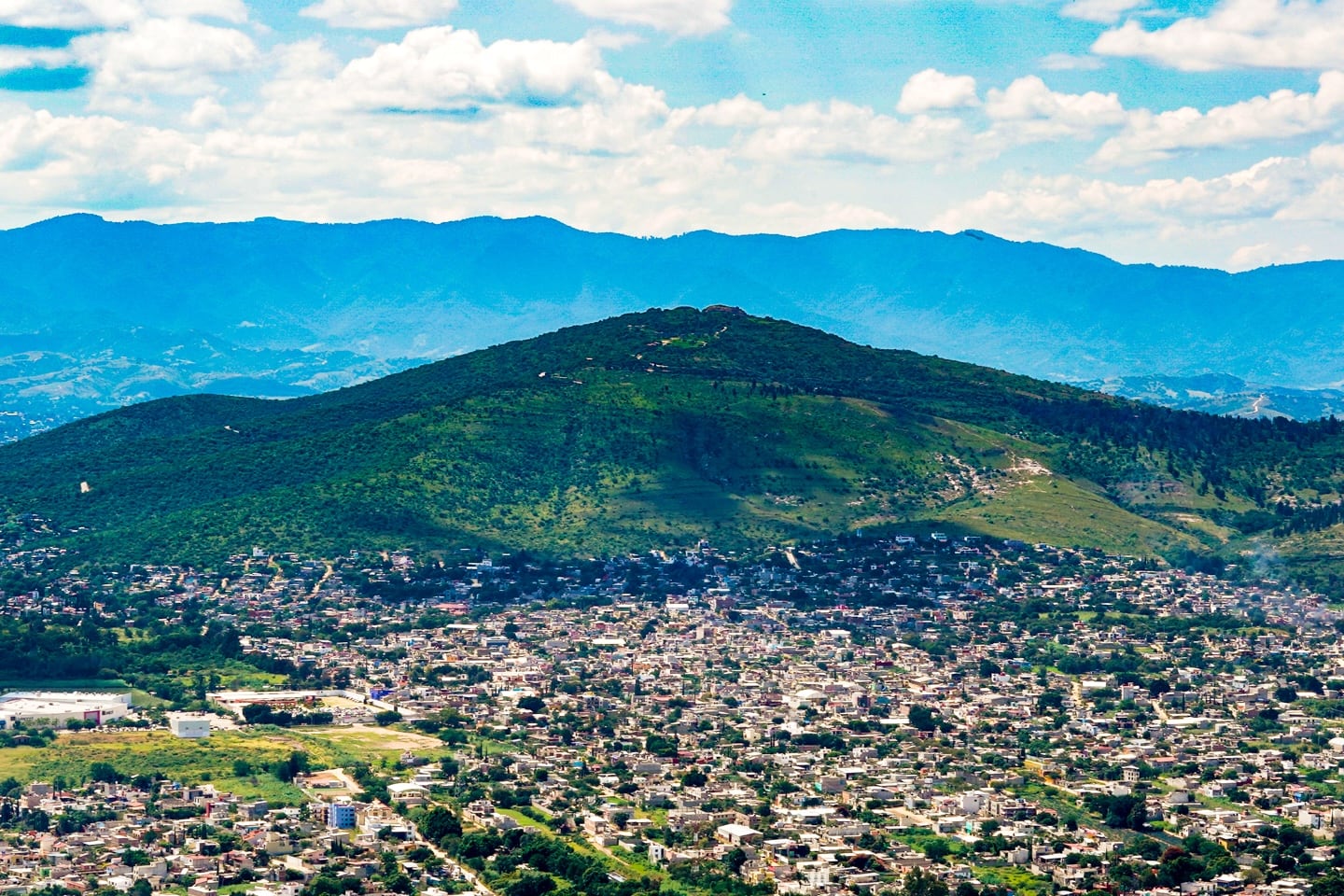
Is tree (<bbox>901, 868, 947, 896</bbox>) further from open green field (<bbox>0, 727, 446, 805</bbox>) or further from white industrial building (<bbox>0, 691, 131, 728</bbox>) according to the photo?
white industrial building (<bbox>0, 691, 131, 728</bbox>)

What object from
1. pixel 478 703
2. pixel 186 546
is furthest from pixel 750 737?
pixel 186 546

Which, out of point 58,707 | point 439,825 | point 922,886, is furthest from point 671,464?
point 922,886

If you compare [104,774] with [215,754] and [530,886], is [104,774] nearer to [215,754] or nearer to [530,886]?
[215,754]

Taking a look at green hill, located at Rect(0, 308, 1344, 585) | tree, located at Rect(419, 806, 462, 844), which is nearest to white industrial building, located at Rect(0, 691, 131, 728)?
tree, located at Rect(419, 806, 462, 844)

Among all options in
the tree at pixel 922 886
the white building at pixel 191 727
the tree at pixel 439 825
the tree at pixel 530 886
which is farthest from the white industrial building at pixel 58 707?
the tree at pixel 922 886

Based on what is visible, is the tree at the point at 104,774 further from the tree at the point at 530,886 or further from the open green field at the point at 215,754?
the tree at the point at 530,886

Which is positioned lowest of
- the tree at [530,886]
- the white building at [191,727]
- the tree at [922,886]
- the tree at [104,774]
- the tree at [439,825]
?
the tree at [530,886]
